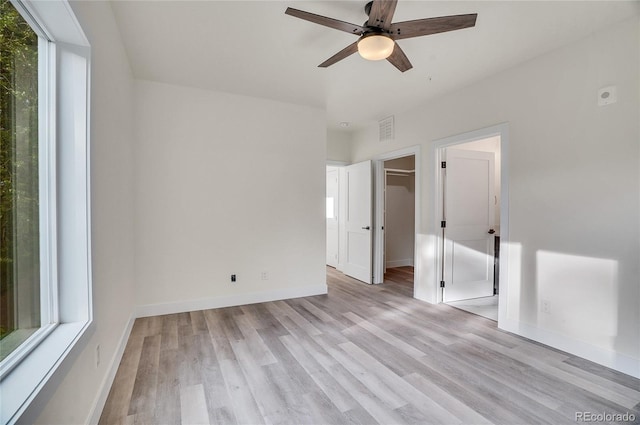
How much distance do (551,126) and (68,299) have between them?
3.87 m

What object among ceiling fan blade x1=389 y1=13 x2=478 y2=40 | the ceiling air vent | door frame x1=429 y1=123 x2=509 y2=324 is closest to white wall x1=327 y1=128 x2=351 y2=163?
the ceiling air vent

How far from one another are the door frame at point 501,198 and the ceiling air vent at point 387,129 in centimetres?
86

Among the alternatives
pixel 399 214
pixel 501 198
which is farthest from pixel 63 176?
pixel 399 214

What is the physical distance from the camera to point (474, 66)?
3.06 metres

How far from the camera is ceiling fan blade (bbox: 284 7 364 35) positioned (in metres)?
1.85

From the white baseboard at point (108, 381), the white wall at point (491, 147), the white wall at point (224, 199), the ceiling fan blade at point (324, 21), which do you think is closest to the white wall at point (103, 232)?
the white baseboard at point (108, 381)

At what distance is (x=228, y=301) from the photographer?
382 centimetres

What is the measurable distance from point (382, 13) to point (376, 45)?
222 millimetres

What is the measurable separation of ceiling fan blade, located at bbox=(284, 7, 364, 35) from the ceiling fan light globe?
0.08 m

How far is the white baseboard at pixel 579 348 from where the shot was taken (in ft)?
7.47

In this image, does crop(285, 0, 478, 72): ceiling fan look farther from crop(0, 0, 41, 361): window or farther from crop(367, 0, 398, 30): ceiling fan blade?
crop(0, 0, 41, 361): window

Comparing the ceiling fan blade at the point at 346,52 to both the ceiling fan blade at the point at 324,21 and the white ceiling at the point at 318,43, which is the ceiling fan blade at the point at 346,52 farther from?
the white ceiling at the point at 318,43

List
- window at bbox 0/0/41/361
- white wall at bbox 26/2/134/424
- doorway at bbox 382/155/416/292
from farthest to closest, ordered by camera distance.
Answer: doorway at bbox 382/155/416/292, white wall at bbox 26/2/134/424, window at bbox 0/0/41/361

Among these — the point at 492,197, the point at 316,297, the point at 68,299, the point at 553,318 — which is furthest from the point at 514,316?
the point at 68,299
